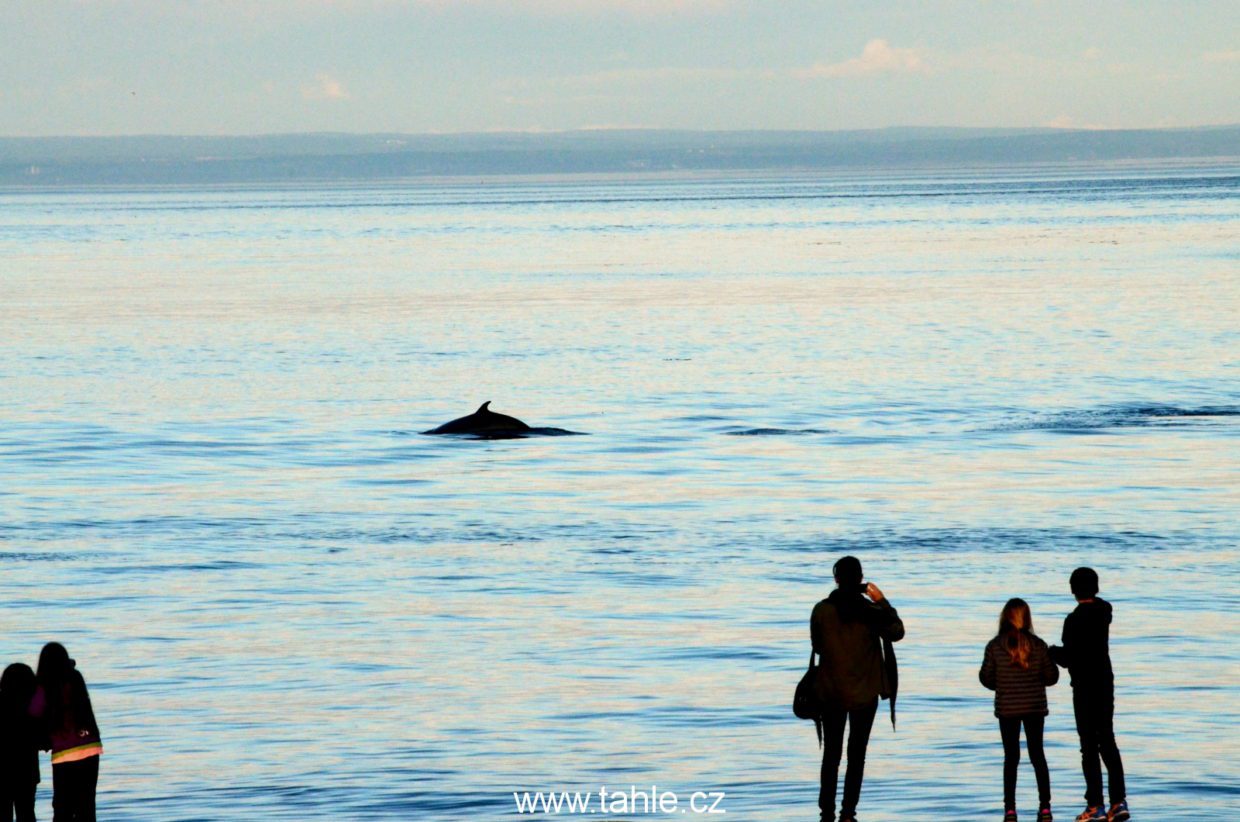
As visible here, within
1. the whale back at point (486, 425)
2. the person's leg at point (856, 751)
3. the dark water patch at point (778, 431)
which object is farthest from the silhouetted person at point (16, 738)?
the dark water patch at point (778, 431)

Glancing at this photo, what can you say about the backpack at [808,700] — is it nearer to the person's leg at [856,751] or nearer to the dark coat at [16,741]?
the person's leg at [856,751]

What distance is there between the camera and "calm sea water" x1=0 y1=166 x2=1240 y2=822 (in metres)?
16.0

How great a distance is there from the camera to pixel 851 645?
1287 cm

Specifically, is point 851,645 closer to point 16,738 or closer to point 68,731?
point 68,731

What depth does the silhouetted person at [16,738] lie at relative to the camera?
38.8 feet

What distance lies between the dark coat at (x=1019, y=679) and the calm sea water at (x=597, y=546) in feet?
4.96

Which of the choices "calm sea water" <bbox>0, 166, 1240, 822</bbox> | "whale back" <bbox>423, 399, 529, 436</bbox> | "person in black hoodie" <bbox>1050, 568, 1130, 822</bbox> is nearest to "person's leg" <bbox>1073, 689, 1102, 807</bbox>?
"person in black hoodie" <bbox>1050, 568, 1130, 822</bbox>

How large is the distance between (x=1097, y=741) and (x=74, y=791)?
6.24 m

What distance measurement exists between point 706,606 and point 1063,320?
49.9 m

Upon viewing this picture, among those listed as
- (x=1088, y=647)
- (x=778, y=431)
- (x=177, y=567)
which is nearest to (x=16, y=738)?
(x=1088, y=647)

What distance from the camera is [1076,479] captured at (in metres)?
31.5

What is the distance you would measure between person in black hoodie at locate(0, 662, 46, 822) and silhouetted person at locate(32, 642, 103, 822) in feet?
0.25

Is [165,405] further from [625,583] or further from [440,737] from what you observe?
[440,737]

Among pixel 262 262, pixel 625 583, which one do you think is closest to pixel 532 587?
pixel 625 583
